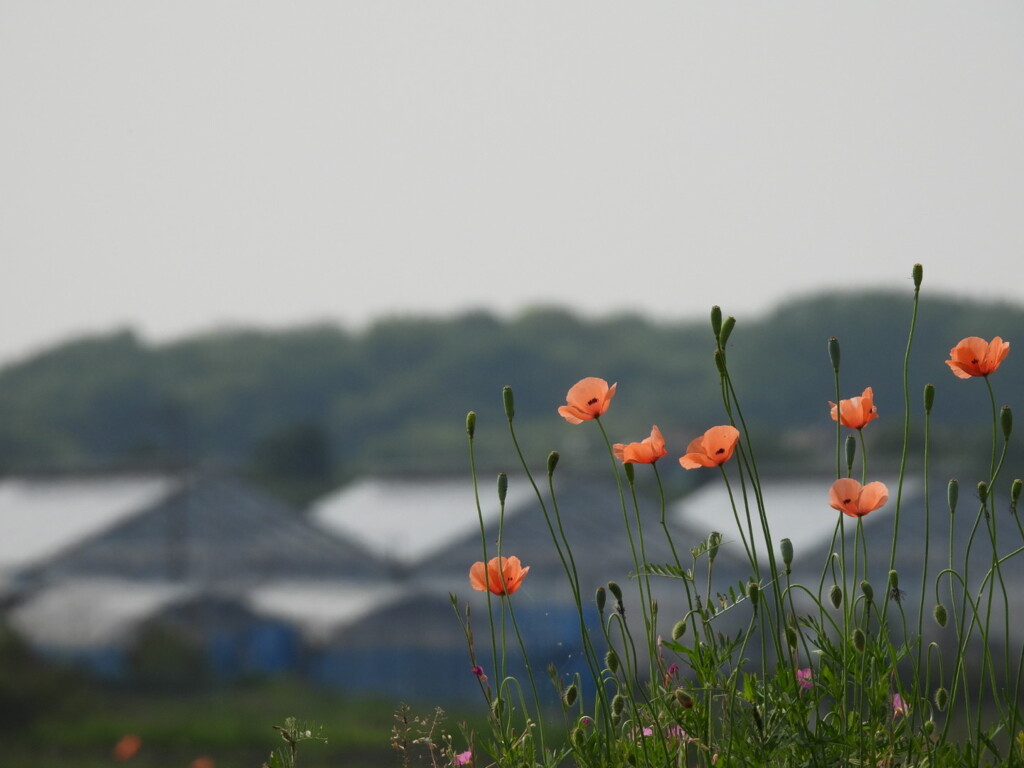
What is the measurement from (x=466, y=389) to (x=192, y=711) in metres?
20.5

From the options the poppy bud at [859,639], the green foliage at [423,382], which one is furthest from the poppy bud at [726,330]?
the green foliage at [423,382]

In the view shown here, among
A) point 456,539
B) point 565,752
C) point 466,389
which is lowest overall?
point 466,389

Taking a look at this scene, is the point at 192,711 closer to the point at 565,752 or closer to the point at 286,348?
the point at 565,752

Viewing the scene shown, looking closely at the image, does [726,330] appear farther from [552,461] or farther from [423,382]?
[423,382]

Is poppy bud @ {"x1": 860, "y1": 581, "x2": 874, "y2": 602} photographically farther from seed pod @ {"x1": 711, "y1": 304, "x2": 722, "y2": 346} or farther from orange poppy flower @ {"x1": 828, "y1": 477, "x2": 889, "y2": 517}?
seed pod @ {"x1": 711, "y1": 304, "x2": 722, "y2": 346}

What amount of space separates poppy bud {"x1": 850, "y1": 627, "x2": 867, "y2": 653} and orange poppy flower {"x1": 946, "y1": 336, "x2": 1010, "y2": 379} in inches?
8.6

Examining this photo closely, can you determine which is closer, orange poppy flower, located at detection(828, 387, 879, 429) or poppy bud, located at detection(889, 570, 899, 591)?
poppy bud, located at detection(889, 570, 899, 591)

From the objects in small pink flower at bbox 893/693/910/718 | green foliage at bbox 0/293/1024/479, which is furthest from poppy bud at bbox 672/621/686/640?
green foliage at bbox 0/293/1024/479

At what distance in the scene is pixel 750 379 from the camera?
2761 cm

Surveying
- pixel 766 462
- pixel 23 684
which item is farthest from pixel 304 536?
pixel 766 462

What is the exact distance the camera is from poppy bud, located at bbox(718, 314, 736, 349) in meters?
0.80

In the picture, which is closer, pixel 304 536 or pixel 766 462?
pixel 304 536

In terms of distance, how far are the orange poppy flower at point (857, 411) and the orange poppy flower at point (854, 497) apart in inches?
2.8

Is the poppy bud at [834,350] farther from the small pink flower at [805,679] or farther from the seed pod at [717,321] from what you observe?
the small pink flower at [805,679]
